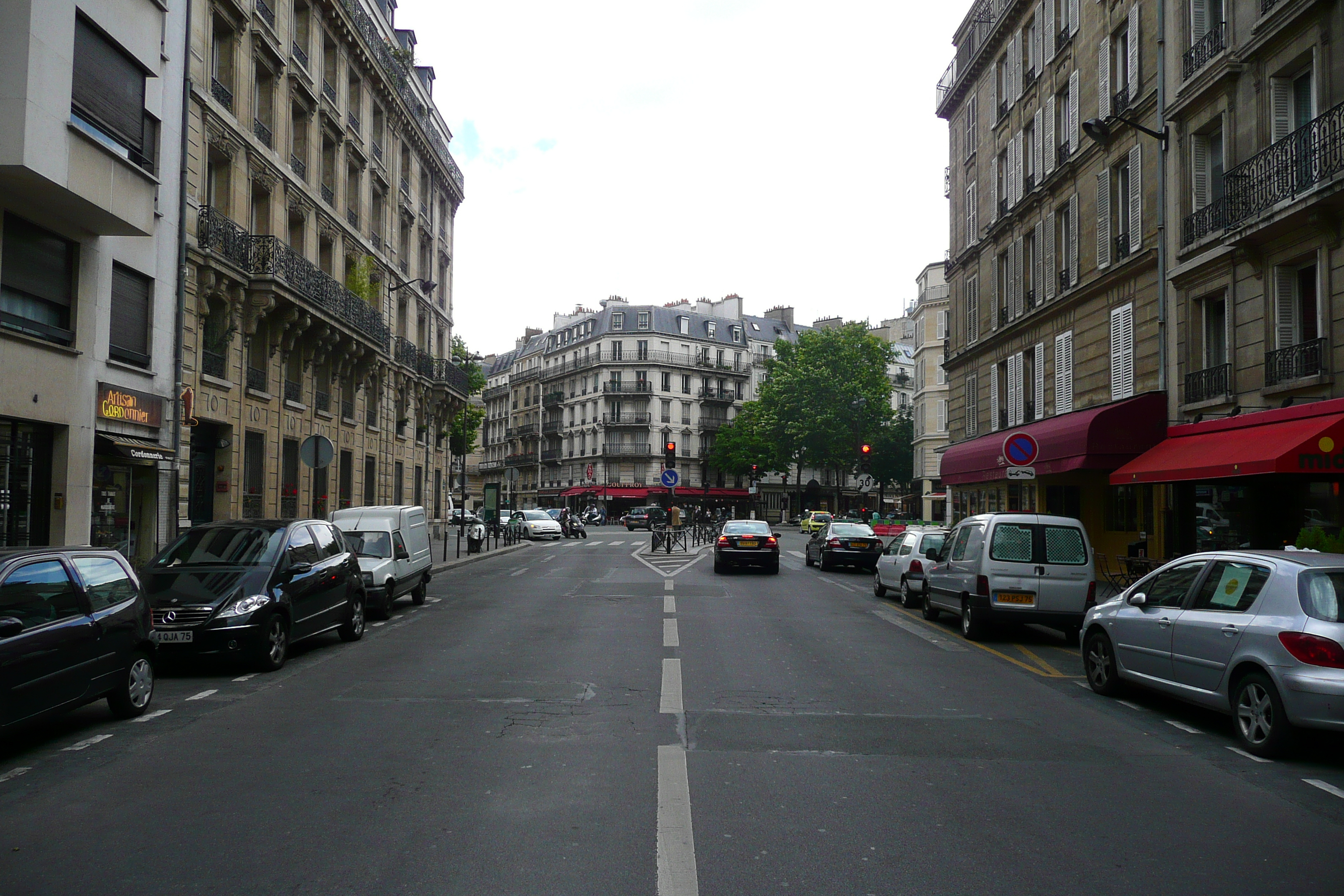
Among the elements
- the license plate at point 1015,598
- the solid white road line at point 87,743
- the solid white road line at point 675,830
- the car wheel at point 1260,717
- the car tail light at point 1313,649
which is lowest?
the solid white road line at point 87,743

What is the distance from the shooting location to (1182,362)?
19.4 meters

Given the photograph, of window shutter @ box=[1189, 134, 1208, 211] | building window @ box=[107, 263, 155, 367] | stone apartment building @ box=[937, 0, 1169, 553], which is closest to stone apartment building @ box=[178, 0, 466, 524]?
building window @ box=[107, 263, 155, 367]

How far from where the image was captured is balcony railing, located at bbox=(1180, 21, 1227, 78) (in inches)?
717

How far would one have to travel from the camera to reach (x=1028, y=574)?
13.2m

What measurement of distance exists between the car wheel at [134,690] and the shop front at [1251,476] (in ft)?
41.2

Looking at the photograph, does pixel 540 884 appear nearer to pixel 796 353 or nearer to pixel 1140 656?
pixel 1140 656

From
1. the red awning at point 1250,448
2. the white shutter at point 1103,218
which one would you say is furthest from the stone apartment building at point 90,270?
the white shutter at point 1103,218

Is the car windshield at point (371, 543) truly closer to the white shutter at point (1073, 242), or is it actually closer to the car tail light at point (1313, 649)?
the car tail light at point (1313, 649)

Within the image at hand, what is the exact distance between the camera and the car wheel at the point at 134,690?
7.98m

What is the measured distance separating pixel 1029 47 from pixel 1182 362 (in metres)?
13.0

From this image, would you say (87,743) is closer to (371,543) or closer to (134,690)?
(134,690)

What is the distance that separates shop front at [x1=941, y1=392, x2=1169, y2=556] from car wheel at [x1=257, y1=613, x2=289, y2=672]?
12.1 meters

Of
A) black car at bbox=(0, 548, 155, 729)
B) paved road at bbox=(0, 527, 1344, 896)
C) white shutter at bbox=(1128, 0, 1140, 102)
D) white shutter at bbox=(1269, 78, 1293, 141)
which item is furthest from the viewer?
white shutter at bbox=(1128, 0, 1140, 102)

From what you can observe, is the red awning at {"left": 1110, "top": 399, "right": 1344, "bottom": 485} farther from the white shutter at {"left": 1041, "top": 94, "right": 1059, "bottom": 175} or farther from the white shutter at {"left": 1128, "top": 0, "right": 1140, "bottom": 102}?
the white shutter at {"left": 1041, "top": 94, "right": 1059, "bottom": 175}
